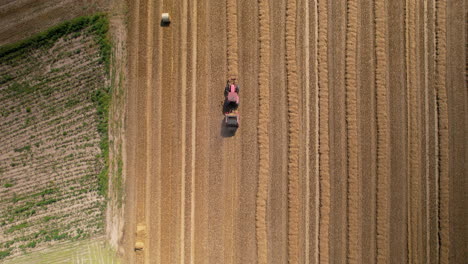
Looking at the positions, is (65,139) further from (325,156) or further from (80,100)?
(325,156)

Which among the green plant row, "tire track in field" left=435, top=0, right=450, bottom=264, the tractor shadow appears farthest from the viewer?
the green plant row

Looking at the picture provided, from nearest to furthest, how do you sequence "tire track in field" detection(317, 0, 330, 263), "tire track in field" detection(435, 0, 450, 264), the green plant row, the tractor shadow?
"tire track in field" detection(435, 0, 450, 264)
"tire track in field" detection(317, 0, 330, 263)
the tractor shadow
the green plant row

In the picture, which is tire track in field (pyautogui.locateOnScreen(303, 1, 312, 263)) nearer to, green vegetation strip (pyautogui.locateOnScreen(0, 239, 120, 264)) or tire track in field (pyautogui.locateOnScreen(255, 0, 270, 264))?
tire track in field (pyautogui.locateOnScreen(255, 0, 270, 264))

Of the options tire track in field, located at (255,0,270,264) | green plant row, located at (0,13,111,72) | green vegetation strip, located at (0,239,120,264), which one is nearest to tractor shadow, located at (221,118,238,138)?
tire track in field, located at (255,0,270,264)

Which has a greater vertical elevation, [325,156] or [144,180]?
[325,156]

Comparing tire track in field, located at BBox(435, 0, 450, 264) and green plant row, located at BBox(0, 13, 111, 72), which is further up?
green plant row, located at BBox(0, 13, 111, 72)

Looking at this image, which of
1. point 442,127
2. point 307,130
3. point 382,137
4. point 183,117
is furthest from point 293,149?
point 442,127

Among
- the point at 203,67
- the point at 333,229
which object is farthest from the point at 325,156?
the point at 203,67

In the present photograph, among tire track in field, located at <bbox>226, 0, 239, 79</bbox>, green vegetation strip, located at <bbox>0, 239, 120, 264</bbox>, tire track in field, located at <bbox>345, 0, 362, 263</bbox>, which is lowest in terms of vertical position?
green vegetation strip, located at <bbox>0, 239, 120, 264</bbox>
